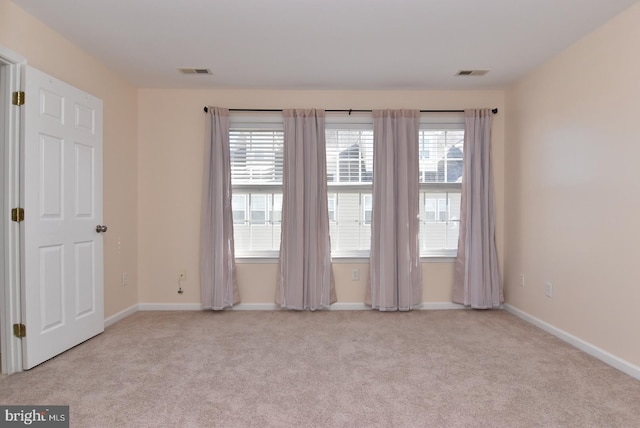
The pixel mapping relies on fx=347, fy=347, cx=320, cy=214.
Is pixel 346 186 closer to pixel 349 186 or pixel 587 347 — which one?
pixel 349 186

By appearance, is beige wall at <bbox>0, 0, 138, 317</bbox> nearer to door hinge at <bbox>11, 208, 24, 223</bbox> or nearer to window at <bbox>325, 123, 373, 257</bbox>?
door hinge at <bbox>11, 208, 24, 223</bbox>

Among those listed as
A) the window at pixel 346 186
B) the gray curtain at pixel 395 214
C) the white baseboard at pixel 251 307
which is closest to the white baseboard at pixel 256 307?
the white baseboard at pixel 251 307

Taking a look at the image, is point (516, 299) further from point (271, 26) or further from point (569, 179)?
point (271, 26)

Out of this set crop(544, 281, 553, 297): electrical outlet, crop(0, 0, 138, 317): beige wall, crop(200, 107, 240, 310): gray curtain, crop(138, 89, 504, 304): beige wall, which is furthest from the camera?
crop(138, 89, 504, 304): beige wall

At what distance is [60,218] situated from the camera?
2623 mm

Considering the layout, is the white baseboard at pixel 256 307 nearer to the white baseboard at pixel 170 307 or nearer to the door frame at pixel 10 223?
the white baseboard at pixel 170 307

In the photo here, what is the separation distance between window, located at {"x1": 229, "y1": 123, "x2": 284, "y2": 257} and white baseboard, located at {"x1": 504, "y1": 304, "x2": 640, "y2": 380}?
8.83ft

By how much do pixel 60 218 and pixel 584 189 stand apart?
4.06 m

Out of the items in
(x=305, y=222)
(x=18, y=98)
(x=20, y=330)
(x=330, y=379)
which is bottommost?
(x=330, y=379)

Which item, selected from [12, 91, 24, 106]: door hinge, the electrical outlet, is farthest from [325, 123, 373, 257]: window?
[12, 91, 24, 106]: door hinge

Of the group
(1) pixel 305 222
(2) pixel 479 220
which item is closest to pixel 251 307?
(1) pixel 305 222

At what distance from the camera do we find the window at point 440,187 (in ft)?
13.0

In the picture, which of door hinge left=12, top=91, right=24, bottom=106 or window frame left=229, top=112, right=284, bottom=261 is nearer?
door hinge left=12, top=91, right=24, bottom=106

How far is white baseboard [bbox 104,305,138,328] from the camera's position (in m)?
3.34
